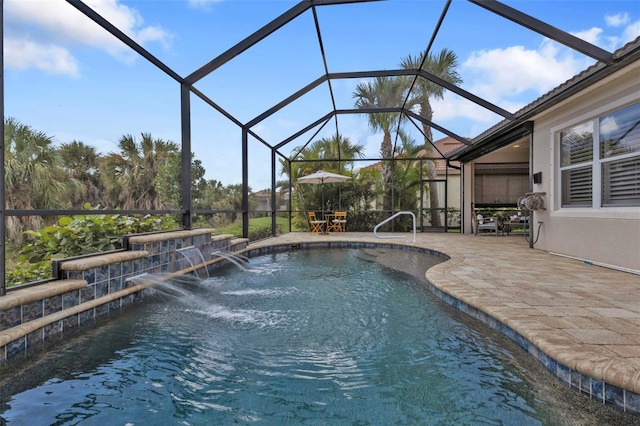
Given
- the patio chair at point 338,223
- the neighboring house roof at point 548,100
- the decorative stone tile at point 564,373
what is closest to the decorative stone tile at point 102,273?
the decorative stone tile at point 564,373

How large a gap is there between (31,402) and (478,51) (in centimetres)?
988

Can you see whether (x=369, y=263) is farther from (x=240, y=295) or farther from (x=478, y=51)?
(x=478, y=51)

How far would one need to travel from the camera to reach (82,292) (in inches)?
123

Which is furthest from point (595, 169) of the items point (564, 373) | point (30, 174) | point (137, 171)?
point (137, 171)

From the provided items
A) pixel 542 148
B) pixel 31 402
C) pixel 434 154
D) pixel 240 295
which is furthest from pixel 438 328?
pixel 434 154

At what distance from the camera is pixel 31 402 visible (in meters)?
1.87

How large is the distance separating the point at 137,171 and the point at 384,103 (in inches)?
335

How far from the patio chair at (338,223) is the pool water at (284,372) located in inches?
316

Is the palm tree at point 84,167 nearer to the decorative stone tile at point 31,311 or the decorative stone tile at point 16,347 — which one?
the decorative stone tile at point 31,311

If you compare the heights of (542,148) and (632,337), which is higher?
(542,148)

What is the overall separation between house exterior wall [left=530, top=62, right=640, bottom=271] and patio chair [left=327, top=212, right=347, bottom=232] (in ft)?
20.2

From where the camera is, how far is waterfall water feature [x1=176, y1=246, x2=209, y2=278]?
16.9 ft

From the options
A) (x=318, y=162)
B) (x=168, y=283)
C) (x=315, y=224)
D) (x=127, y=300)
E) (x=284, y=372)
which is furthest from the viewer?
(x=318, y=162)

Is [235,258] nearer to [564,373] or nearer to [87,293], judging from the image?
[87,293]
